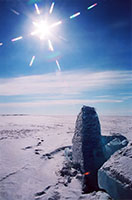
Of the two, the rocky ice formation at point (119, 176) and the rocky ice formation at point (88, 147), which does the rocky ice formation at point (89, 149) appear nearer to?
the rocky ice formation at point (88, 147)

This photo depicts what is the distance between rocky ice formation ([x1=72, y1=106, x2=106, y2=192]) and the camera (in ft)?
18.5

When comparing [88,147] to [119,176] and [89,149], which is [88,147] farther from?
[119,176]

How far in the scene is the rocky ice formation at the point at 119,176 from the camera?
280 centimetres

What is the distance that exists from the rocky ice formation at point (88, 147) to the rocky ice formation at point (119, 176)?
7.17ft

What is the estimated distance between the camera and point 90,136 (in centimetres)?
612

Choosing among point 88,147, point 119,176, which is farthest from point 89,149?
point 119,176

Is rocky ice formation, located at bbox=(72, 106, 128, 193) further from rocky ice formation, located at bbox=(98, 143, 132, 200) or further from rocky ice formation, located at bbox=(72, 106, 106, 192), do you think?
rocky ice formation, located at bbox=(98, 143, 132, 200)

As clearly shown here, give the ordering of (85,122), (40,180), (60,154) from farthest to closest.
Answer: (60,154)
(85,122)
(40,180)

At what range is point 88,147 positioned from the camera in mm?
5969

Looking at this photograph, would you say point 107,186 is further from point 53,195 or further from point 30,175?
point 30,175

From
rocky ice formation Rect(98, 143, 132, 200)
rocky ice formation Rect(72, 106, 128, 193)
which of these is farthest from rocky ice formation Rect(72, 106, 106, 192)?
rocky ice formation Rect(98, 143, 132, 200)

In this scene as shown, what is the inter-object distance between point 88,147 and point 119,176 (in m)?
3.01

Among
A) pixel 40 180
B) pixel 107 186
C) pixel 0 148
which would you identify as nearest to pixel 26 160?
pixel 40 180

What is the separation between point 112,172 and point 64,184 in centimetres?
302
